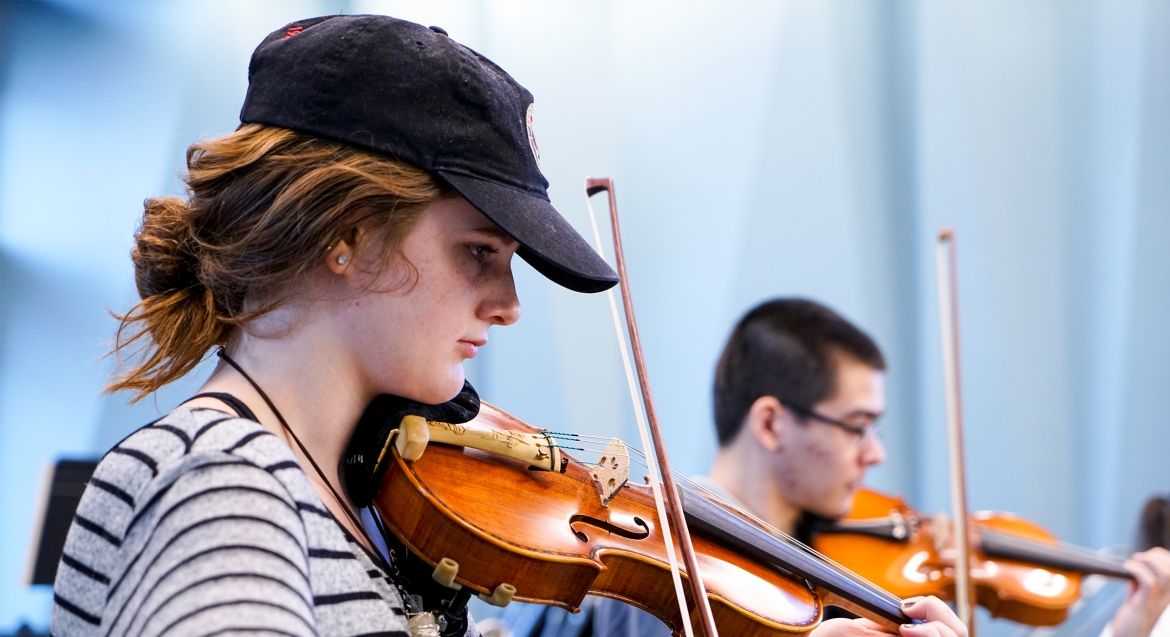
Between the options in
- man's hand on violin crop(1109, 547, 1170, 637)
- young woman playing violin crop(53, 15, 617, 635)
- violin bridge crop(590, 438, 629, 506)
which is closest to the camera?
young woman playing violin crop(53, 15, 617, 635)

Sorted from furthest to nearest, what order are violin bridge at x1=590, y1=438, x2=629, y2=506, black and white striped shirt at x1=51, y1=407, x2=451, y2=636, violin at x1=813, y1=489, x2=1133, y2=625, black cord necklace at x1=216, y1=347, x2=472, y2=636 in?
1. violin at x1=813, y1=489, x2=1133, y2=625
2. violin bridge at x1=590, y1=438, x2=629, y2=506
3. black cord necklace at x1=216, y1=347, x2=472, y2=636
4. black and white striped shirt at x1=51, y1=407, x2=451, y2=636

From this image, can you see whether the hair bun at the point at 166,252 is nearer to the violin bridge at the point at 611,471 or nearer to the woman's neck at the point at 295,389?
the woman's neck at the point at 295,389

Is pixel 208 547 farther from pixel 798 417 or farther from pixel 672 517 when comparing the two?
pixel 798 417

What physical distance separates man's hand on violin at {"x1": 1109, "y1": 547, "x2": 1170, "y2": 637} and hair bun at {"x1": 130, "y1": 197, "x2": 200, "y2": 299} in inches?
63.0

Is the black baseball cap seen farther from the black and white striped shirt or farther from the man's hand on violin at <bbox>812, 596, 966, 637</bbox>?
the man's hand on violin at <bbox>812, 596, 966, 637</bbox>

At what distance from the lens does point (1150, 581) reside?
187cm

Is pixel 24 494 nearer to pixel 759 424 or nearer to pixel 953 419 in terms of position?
pixel 759 424

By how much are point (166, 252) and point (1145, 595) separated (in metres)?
1.66

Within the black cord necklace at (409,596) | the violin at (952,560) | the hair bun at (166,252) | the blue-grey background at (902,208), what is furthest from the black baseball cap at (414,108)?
the blue-grey background at (902,208)

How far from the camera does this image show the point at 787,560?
1110mm

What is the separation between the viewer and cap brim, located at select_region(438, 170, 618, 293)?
82 cm

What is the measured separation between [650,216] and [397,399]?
1.77 meters

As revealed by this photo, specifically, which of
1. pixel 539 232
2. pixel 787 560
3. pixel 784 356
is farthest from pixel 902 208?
pixel 539 232

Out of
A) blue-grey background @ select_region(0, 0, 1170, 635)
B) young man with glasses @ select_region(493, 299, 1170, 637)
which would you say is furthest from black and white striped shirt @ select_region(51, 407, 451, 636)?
blue-grey background @ select_region(0, 0, 1170, 635)
